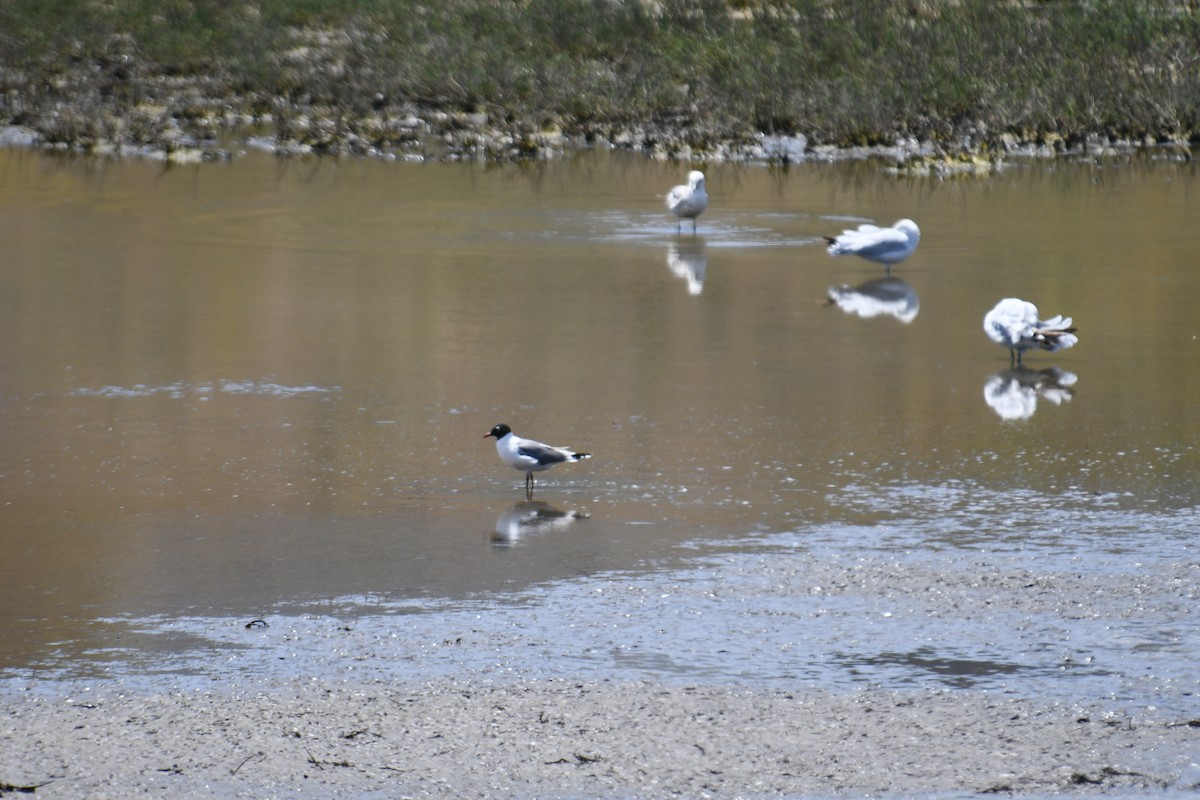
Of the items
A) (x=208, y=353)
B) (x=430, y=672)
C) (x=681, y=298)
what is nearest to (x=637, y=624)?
(x=430, y=672)

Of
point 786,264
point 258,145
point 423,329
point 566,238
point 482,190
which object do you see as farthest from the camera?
point 258,145

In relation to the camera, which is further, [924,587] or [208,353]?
[208,353]

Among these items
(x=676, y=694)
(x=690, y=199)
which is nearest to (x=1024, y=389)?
(x=676, y=694)

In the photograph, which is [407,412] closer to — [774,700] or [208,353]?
[208,353]

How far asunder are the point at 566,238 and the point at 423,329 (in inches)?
153

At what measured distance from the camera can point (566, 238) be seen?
1490cm

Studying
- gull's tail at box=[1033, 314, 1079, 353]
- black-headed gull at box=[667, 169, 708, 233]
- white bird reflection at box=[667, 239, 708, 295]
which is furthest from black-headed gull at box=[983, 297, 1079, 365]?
black-headed gull at box=[667, 169, 708, 233]

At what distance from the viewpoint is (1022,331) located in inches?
391

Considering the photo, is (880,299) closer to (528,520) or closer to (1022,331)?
(1022,331)

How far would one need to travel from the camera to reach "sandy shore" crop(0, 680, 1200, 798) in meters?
4.81

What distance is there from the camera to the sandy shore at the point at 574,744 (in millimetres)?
4812

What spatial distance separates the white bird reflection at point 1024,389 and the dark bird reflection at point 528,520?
2.62 m

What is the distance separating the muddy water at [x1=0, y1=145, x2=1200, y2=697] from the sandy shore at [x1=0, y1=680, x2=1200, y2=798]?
0.28m

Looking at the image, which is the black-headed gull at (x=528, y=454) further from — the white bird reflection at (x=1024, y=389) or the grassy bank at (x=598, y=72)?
the grassy bank at (x=598, y=72)
